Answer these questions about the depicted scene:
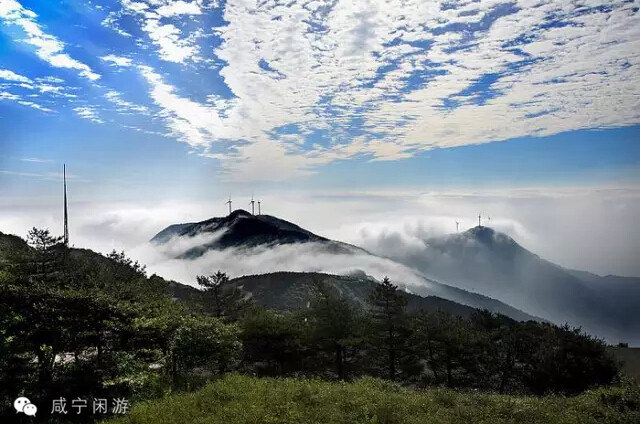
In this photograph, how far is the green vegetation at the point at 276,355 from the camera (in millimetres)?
20750

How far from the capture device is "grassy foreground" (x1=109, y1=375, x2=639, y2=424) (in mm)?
17984

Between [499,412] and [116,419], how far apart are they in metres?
16.4

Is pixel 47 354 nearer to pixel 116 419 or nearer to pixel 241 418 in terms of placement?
pixel 116 419

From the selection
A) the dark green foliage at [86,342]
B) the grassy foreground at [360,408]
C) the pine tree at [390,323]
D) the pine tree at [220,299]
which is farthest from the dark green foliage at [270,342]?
the grassy foreground at [360,408]

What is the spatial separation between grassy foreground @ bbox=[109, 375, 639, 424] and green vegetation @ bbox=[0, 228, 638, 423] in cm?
10

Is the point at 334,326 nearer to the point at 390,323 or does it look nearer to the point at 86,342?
the point at 390,323

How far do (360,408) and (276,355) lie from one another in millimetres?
21880

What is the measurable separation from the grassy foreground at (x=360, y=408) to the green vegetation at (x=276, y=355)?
0.10 metres

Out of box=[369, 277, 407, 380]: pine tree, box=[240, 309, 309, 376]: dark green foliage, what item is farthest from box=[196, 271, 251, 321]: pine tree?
box=[369, 277, 407, 380]: pine tree

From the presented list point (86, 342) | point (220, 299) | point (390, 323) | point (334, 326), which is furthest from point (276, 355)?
point (220, 299)

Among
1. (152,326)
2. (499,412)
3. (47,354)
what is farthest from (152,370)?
(499,412)

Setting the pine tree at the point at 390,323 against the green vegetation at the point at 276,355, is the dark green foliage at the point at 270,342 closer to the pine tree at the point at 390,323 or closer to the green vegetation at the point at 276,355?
the green vegetation at the point at 276,355

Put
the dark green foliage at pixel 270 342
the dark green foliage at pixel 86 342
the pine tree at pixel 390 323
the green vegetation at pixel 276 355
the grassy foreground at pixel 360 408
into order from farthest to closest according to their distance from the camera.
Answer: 1. the pine tree at pixel 390 323
2. the dark green foliage at pixel 270 342
3. the dark green foliage at pixel 86 342
4. the green vegetation at pixel 276 355
5. the grassy foreground at pixel 360 408

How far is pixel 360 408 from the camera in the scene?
19.2m
